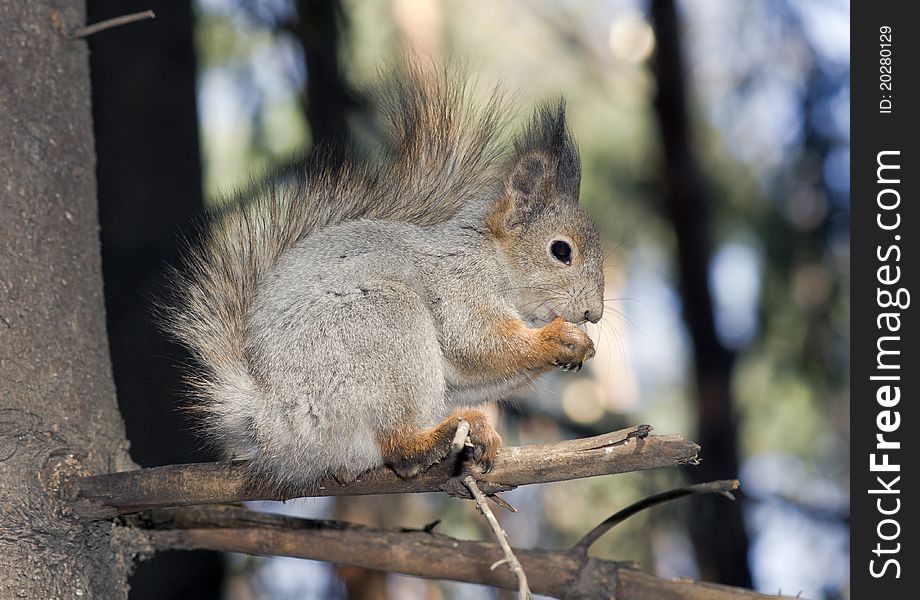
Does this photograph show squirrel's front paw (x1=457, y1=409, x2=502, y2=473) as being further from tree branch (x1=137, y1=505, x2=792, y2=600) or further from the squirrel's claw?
tree branch (x1=137, y1=505, x2=792, y2=600)

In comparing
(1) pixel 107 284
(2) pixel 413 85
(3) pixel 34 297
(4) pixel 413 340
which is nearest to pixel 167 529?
(3) pixel 34 297

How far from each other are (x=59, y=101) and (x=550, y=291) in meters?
1.19

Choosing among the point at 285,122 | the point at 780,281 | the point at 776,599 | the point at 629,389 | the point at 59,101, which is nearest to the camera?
the point at 776,599

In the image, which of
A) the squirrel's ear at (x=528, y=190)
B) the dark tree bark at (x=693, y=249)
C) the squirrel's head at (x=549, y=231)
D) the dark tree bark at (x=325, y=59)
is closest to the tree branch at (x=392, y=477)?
the squirrel's head at (x=549, y=231)

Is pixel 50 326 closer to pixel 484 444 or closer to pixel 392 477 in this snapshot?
pixel 392 477

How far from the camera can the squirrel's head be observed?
7.02ft

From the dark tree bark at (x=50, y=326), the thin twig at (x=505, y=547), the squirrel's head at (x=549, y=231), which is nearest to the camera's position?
the thin twig at (x=505, y=547)

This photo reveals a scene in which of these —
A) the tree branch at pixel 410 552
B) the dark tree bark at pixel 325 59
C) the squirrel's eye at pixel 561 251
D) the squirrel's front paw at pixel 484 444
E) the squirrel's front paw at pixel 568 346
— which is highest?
the dark tree bark at pixel 325 59

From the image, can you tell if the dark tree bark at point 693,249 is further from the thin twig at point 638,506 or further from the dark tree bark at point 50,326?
the dark tree bark at point 50,326

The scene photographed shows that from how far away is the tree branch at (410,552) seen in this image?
1.92 m

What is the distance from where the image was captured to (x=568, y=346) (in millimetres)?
1904

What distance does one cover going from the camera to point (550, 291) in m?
2.13

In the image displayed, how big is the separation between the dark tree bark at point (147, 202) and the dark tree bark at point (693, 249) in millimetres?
2152
